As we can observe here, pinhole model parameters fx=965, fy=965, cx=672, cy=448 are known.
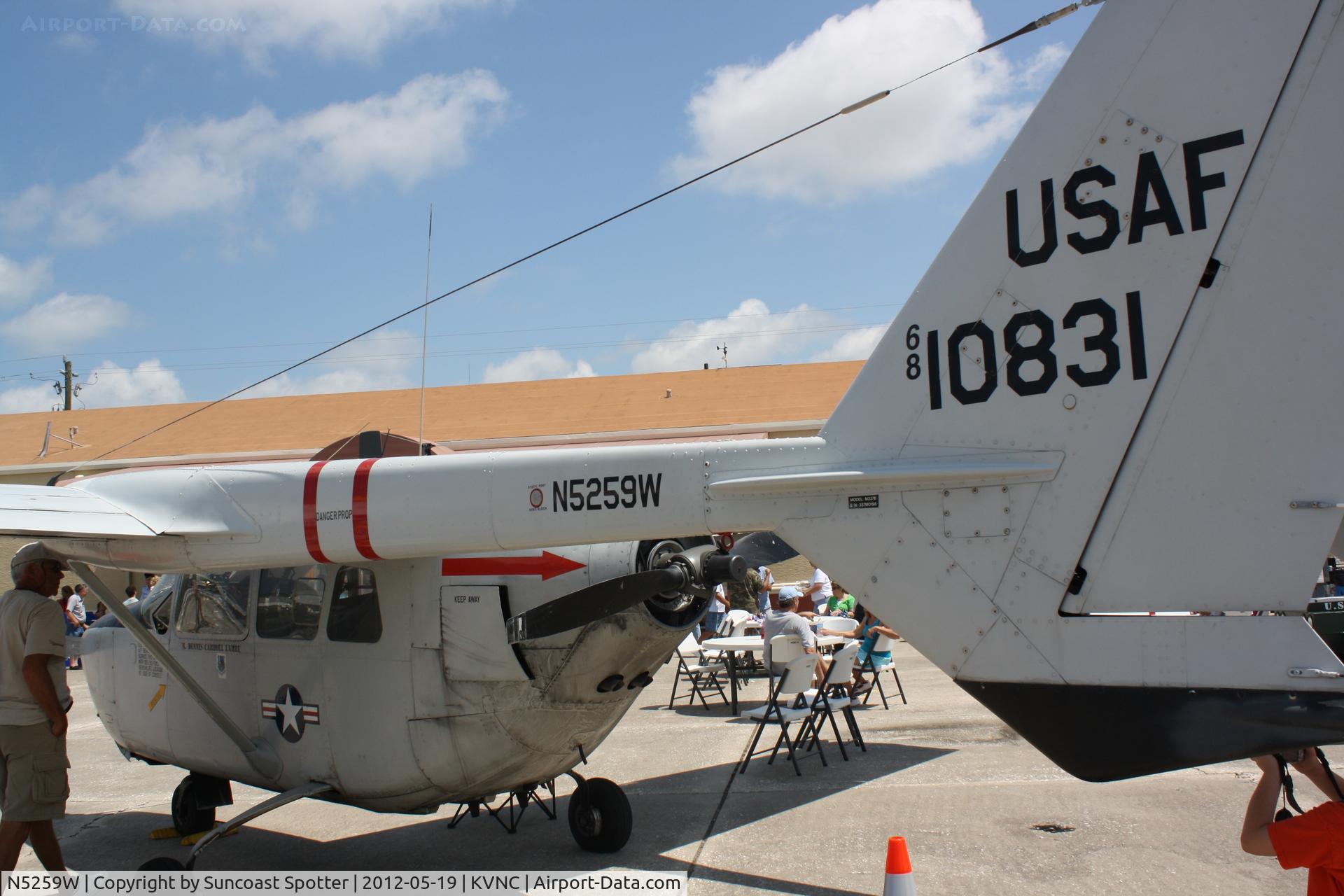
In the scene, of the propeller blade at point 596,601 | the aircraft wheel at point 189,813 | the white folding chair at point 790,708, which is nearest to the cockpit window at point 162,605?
the aircraft wheel at point 189,813

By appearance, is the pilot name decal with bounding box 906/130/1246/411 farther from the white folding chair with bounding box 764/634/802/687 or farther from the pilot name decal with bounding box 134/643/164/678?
the pilot name decal with bounding box 134/643/164/678

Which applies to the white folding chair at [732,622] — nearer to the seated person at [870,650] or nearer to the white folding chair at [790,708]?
the seated person at [870,650]

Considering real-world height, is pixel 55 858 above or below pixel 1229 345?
below

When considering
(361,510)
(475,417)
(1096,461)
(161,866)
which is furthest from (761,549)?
(475,417)

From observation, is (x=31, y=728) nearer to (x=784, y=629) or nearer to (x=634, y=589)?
(x=634, y=589)

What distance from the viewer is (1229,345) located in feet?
11.1

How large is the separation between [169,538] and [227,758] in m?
1.87

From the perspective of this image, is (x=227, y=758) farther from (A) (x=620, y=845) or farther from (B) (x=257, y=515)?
(A) (x=620, y=845)

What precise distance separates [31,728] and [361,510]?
8.38ft

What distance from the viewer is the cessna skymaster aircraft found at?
3275mm

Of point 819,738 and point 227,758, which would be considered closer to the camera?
point 227,758

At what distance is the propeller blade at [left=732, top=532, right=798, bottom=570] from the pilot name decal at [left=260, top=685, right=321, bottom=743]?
2.82m

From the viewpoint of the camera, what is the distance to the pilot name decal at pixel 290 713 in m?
6.04

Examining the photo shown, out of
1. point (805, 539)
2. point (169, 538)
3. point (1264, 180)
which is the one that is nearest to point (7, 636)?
point (169, 538)
